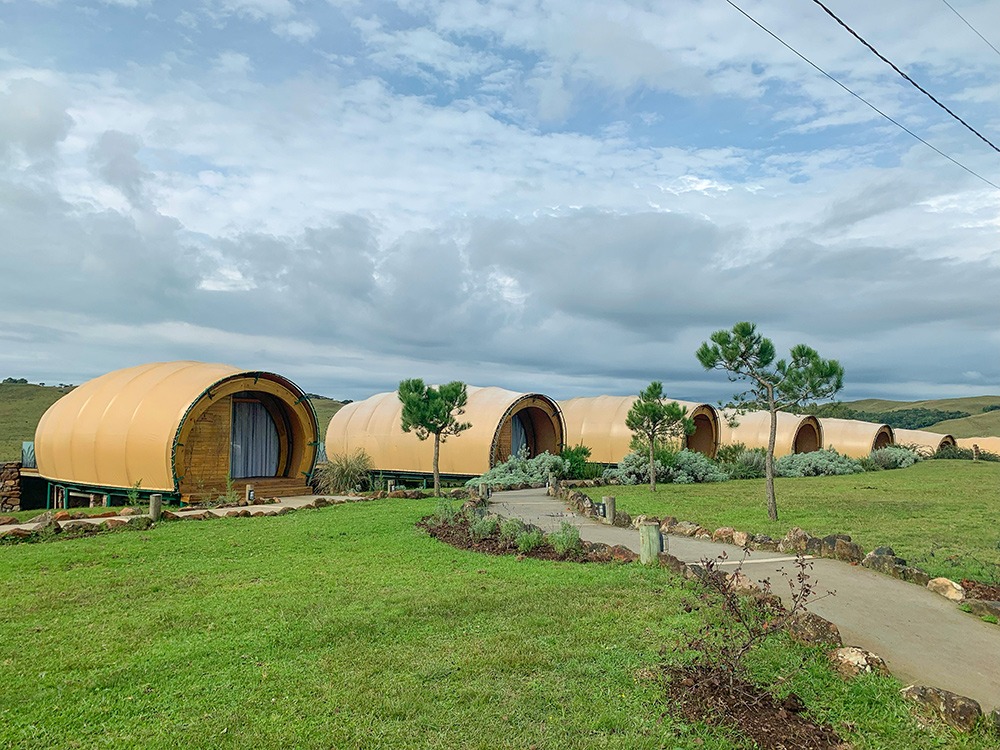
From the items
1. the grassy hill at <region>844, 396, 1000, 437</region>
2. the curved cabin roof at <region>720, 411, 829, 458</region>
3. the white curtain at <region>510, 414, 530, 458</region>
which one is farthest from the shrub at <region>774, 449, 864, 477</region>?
the grassy hill at <region>844, 396, 1000, 437</region>

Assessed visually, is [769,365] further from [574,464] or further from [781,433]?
[781,433]

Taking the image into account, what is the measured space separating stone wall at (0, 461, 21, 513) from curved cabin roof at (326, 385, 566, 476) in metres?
12.3

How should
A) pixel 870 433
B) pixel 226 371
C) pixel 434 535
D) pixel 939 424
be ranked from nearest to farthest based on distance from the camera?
pixel 434 535 → pixel 226 371 → pixel 870 433 → pixel 939 424

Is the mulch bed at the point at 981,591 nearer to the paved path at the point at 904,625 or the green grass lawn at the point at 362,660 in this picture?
the paved path at the point at 904,625

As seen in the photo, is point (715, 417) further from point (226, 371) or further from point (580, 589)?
point (580, 589)

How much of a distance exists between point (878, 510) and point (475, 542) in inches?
437

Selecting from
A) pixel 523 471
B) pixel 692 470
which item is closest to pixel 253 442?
pixel 523 471

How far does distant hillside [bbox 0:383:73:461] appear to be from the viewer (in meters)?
50.6

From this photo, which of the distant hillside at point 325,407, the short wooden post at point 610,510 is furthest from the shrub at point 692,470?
the distant hillside at point 325,407

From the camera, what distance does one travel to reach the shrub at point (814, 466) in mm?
31125

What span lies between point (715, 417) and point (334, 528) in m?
28.8

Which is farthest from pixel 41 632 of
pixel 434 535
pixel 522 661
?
pixel 434 535

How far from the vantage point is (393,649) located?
618cm

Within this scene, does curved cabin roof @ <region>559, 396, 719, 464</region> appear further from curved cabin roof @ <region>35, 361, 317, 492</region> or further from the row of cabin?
curved cabin roof @ <region>35, 361, 317, 492</region>
